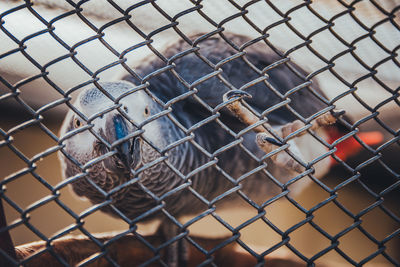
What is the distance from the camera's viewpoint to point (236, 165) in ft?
4.96

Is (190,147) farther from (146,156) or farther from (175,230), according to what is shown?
(175,230)

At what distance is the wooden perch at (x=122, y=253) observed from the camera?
1.05 meters

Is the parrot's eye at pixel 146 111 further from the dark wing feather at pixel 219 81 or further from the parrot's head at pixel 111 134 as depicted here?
the dark wing feather at pixel 219 81

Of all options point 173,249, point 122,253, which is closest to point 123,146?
point 122,253

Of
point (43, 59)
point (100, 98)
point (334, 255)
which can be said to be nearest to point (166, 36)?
point (43, 59)

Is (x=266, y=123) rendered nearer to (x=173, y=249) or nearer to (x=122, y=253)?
(x=122, y=253)

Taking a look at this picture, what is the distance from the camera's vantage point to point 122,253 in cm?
134

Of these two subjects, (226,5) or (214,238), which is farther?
(214,238)

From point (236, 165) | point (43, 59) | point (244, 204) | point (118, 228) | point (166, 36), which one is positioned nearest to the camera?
point (236, 165)

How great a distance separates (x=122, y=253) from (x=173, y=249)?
1.03 ft

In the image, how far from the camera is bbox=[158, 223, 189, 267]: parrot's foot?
62.5 inches

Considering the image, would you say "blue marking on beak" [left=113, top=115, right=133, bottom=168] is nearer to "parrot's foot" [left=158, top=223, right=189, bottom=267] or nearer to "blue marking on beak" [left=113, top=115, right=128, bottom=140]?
"blue marking on beak" [left=113, top=115, right=128, bottom=140]

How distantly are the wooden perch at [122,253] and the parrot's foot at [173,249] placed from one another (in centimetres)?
3

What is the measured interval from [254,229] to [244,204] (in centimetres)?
125
